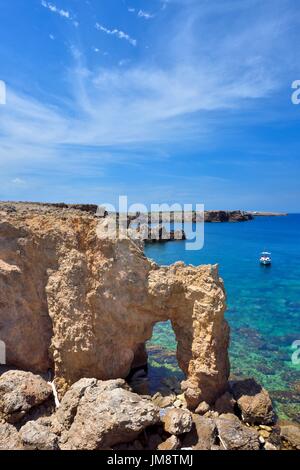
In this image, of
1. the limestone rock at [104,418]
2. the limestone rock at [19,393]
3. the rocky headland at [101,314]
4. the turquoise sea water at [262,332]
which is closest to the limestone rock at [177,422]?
the limestone rock at [104,418]

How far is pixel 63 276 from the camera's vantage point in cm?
1273

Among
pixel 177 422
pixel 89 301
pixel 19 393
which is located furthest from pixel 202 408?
pixel 19 393

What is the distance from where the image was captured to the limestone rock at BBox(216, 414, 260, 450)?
35.0ft

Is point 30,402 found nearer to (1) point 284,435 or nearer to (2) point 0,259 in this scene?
(2) point 0,259

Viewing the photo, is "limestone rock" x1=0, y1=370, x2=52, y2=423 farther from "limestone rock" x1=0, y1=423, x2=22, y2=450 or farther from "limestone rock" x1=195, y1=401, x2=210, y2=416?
"limestone rock" x1=195, y1=401, x2=210, y2=416

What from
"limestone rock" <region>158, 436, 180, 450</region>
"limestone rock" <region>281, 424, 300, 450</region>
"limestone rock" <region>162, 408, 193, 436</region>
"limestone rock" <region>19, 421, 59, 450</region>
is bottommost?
"limestone rock" <region>281, 424, 300, 450</region>

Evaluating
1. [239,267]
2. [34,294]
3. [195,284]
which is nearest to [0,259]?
[34,294]

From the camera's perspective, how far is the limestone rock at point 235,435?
35.0 ft

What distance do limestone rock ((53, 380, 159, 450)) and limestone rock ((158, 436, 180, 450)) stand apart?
759 mm

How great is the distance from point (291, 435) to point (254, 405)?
4.87ft

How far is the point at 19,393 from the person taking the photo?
11.2 metres

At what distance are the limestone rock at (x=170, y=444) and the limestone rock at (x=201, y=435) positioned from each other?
477 mm

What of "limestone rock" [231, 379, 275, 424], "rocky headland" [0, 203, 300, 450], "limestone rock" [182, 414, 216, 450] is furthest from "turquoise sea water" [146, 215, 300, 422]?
"limestone rock" [182, 414, 216, 450]

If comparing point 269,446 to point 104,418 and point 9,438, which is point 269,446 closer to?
point 104,418
